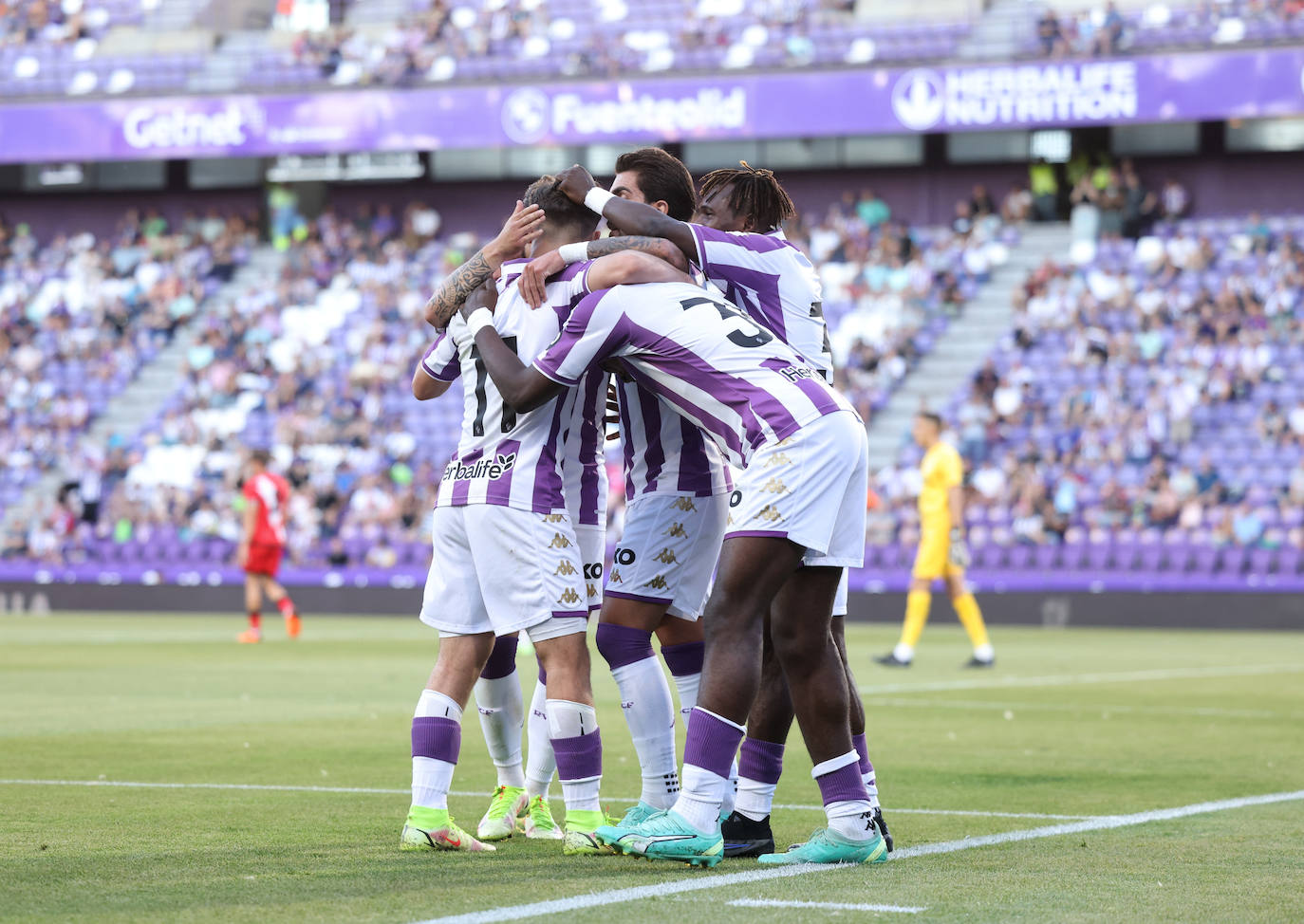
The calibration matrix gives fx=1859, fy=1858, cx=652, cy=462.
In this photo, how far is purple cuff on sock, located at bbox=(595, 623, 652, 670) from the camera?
6059 mm

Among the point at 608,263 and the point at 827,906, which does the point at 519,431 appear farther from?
the point at 827,906

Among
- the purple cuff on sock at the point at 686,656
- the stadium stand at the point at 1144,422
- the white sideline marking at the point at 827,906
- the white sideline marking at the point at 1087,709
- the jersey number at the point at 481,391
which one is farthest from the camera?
the stadium stand at the point at 1144,422

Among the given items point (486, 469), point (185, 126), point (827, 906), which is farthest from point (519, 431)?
point (185, 126)

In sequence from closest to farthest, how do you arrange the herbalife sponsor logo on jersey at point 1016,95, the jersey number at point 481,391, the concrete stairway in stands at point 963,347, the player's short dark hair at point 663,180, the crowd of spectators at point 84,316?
1. the jersey number at point 481,391
2. the player's short dark hair at point 663,180
3. the concrete stairway in stands at point 963,347
4. the herbalife sponsor logo on jersey at point 1016,95
5. the crowd of spectators at point 84,316

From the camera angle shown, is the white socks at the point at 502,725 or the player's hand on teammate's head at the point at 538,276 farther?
the white socks at the point at 502,725

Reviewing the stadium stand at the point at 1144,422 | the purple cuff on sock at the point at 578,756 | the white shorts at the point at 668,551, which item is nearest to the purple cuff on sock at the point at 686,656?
the white shorts at the point at 668,551

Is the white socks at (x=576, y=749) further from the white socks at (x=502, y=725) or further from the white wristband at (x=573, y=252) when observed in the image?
the white wristband at (x=573, y=252)

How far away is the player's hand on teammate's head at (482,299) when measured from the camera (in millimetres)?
6168

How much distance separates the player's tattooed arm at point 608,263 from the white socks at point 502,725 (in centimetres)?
144

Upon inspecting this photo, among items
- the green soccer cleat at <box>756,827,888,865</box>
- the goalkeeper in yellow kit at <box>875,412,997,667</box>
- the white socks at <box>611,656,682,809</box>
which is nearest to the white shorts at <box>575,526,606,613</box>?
the white socks at <box>611,656,682,809</box>

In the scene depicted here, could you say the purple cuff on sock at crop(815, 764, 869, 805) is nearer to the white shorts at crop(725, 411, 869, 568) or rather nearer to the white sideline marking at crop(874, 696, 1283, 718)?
the white shorts at crop(725, 411, 869, 568)

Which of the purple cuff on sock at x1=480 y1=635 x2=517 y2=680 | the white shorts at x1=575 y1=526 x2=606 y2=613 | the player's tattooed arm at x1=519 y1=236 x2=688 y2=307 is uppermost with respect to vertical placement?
the player's tattooed arm at x1=519 y1=236 x2=688 y2=307

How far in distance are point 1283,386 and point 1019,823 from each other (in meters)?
20.4

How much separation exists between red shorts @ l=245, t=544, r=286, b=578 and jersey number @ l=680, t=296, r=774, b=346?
15421 mm
